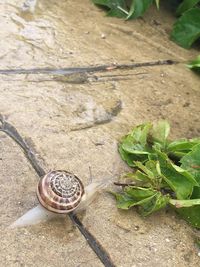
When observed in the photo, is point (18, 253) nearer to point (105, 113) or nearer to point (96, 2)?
point (105, 113)

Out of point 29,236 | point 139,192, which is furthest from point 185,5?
point 29,236

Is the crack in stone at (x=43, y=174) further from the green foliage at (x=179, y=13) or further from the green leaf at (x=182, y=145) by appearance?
the green foliage at (x=179, y=13)

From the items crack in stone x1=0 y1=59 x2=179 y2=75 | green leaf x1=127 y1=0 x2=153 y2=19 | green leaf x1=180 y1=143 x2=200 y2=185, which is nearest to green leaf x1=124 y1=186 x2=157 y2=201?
green leaf x1=180 y1=143 x2=200 y2=185

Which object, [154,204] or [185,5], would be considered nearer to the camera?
[154,204]

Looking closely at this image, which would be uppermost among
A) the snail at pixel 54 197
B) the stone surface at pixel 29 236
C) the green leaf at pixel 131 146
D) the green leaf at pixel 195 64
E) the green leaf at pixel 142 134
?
the green leaf at pixel 195 64

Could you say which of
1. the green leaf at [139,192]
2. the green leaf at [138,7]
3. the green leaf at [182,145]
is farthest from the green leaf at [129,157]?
the green leaf at [138,7]

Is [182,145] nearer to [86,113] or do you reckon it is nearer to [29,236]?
[86,113]
